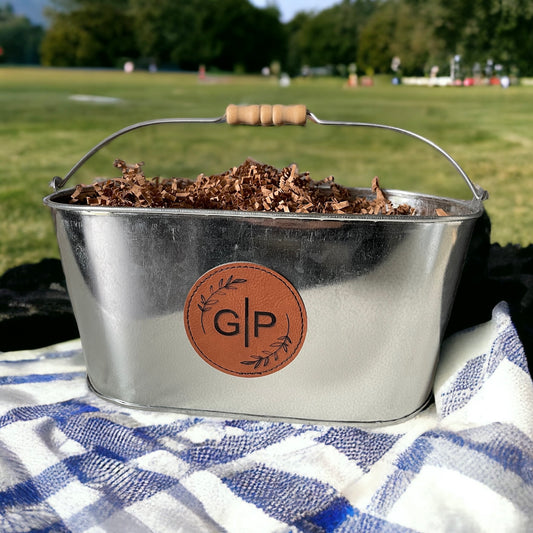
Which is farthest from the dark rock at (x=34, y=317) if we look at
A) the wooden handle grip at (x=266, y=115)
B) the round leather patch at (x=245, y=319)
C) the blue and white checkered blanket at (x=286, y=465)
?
the wooden handle grip at (x=266, y=115)

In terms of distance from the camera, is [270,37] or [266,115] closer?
[266,115]

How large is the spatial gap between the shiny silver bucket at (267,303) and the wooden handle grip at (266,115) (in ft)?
0.04

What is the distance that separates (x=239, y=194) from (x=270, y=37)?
322 centimetres

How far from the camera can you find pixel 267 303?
1.02m

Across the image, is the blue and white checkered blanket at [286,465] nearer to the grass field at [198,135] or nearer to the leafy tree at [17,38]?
the grass field at [198,135]

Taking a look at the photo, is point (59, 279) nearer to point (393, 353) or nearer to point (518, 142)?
point (393, 353)

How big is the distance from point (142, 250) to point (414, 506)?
0.60 meters

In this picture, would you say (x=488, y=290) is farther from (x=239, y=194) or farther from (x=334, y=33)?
(x=334, y=33)

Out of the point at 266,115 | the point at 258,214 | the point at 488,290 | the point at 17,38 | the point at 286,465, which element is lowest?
the point at 286,465

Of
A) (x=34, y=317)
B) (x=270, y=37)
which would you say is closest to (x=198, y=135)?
(x=270, y=37)

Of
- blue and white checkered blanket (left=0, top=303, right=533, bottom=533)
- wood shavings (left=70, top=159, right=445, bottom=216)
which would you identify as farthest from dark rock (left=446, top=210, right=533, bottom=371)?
wood shavings (left=70, top=159, right=445, bottom=216)

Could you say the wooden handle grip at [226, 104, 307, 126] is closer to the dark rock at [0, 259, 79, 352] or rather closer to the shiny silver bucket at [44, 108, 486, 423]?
the shiny silver bucket at [44, 108, 486, 423]

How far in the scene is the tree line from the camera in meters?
2.87

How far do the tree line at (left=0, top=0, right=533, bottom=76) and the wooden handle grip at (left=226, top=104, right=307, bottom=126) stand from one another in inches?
80.4
